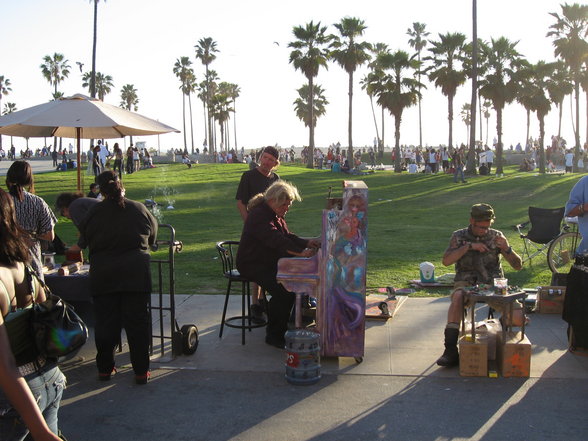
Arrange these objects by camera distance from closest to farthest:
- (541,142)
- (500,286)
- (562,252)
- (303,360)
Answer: (303,360) < (500,286) < (562,252) < (541,142)

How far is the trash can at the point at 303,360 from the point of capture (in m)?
4.94

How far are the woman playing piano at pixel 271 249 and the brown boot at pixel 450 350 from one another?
1.40 m

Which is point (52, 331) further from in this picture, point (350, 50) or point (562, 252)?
point (350, 50)

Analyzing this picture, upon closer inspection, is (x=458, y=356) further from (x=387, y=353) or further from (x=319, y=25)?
(x=319, y=25)

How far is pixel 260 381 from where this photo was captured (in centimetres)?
507

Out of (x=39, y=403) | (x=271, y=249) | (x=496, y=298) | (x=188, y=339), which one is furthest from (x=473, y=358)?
(x=39, y=403)

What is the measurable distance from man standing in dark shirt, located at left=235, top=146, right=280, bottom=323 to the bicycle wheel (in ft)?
15.6

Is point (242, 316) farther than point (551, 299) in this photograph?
No

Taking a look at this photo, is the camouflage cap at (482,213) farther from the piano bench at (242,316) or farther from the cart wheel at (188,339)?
the cart wheel at (188,339)

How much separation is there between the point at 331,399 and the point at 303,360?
1.34ft

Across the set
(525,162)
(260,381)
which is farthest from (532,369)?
(525,162)

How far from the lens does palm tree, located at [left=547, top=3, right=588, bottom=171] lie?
45.3 metres

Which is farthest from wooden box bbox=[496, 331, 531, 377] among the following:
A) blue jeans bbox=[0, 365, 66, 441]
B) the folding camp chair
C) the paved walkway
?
the folding camp chair

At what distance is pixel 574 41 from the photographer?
45.6 m
